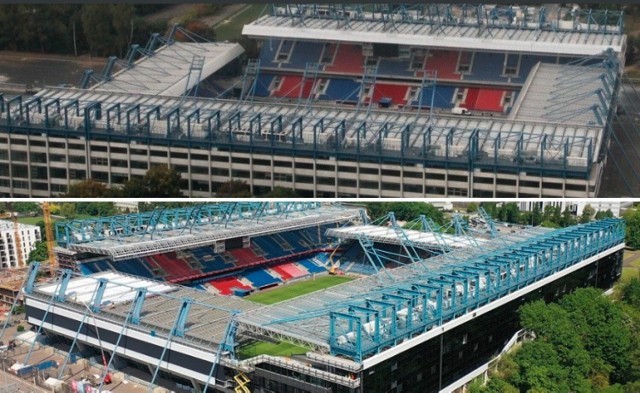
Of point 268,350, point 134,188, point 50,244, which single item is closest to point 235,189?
point 134,188

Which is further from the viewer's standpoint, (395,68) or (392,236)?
(392,236)

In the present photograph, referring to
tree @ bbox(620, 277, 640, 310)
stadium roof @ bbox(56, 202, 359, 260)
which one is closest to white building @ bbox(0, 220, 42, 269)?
stadium roof @ bbox(56, 202, 359, 260)

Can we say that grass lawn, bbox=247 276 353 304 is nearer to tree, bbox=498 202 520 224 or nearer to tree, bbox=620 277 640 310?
tree, bbox=498 202 520 224

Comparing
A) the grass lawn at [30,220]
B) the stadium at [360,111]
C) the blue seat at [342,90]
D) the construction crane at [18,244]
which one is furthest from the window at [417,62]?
the grass lawn at [30,220]

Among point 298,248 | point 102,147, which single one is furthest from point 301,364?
point 298,248

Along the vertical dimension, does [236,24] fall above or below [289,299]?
above

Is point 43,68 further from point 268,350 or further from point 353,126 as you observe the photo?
point 268,350
